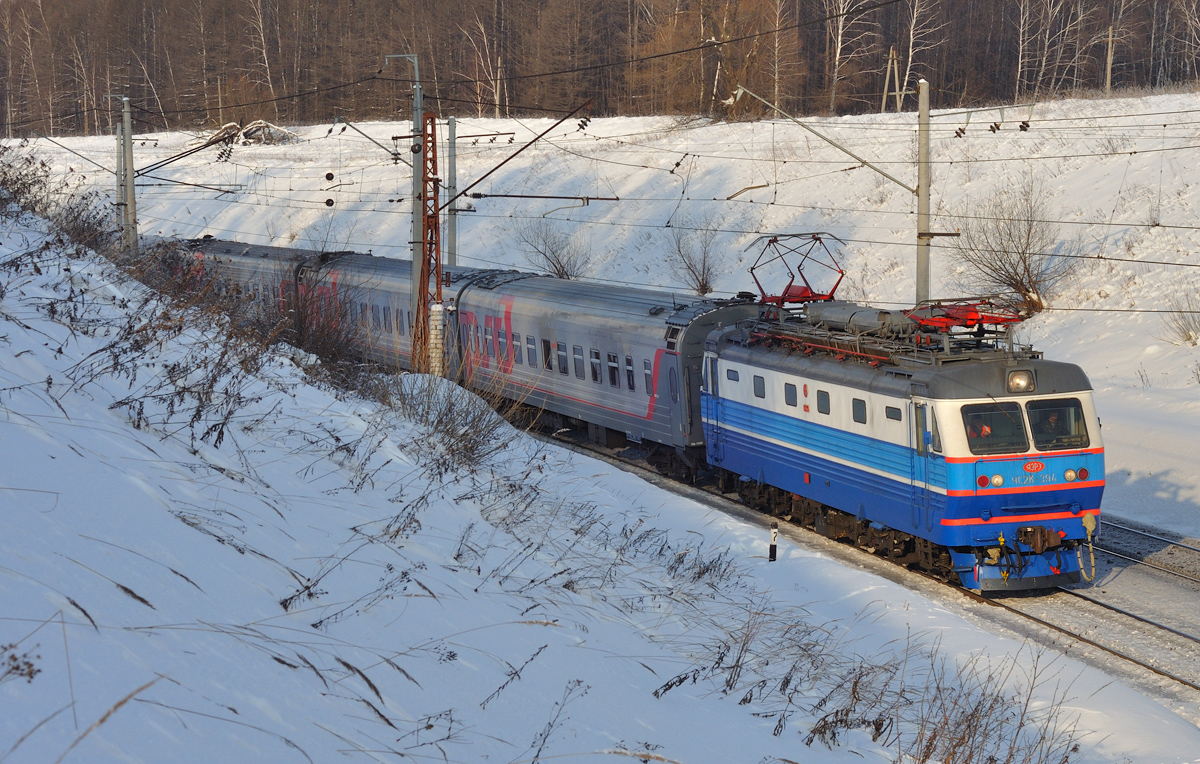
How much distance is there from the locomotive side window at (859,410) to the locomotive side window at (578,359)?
8.31 m

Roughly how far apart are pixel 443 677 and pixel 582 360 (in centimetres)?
1594

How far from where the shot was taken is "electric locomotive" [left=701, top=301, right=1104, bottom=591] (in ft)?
42.0

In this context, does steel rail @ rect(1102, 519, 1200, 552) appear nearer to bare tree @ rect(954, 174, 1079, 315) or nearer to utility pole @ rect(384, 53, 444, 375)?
utility pole @ rect(384, 53, 444, 375)

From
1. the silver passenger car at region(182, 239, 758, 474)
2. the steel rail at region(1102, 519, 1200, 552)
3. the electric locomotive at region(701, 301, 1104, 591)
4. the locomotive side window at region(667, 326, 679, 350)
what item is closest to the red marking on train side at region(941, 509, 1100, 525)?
the electric locomotive at region(701, 301, 1104, 591)

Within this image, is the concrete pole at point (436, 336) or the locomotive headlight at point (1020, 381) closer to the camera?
the locomotive headlight at point (1020, 381)

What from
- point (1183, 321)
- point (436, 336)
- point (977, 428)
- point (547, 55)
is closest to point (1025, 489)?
point (977, 428)

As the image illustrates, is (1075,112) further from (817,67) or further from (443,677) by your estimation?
(443,677)

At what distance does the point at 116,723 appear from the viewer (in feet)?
13.6

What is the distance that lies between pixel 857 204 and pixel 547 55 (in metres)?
47.9

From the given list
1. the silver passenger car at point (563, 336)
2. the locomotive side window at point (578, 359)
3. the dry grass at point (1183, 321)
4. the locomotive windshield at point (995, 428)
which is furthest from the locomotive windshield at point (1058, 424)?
the dry grass at point (1183, 321)

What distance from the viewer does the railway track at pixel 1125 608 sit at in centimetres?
1125

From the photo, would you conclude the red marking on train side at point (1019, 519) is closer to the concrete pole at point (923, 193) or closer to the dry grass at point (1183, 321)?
the concrete pole at point (923, 193)

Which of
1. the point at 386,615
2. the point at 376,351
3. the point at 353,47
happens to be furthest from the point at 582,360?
the point at 353,47

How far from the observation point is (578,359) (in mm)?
21828
